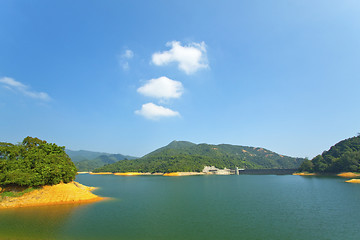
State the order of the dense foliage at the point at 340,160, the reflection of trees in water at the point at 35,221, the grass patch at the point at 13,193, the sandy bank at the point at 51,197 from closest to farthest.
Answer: the reflection of trees in water at the point at 35,221 → the sandy bank at the point at 51,197 → the grass patch at the point at 13,193 → the dense foliage at the point at 340,160

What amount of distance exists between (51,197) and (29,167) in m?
7.28

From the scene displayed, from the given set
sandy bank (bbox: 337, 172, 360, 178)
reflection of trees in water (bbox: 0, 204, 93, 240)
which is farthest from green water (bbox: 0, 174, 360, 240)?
sandy bank (bbox: 337, 172, 360, 178)

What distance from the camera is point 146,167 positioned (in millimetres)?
173750

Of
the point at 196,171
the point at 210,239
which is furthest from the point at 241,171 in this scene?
the point at 210,239

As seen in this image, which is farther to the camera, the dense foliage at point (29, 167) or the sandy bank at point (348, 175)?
the sandy bank at point (348, 175)

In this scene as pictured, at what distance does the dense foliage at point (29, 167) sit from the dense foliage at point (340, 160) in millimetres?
122973

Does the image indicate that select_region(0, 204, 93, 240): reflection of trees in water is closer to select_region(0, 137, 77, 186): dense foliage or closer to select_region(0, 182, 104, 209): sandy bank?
select_region(0, 182, 104, 209): sandy bank

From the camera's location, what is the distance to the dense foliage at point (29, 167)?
1347 inches

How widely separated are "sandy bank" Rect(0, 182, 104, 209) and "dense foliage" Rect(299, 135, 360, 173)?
118 metres

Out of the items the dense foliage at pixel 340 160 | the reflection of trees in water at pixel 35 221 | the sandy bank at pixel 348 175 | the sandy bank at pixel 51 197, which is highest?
the dense foliage at pixel 340 160

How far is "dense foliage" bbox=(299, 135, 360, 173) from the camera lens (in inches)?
3875

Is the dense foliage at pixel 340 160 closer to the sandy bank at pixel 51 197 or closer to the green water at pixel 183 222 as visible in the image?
the green water at pixel 183 222

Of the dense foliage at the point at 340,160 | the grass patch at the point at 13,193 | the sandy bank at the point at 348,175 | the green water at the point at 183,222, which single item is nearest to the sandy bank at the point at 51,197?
the grass patch at the point at 13,193

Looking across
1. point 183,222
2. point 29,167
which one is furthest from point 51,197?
point 183,222
